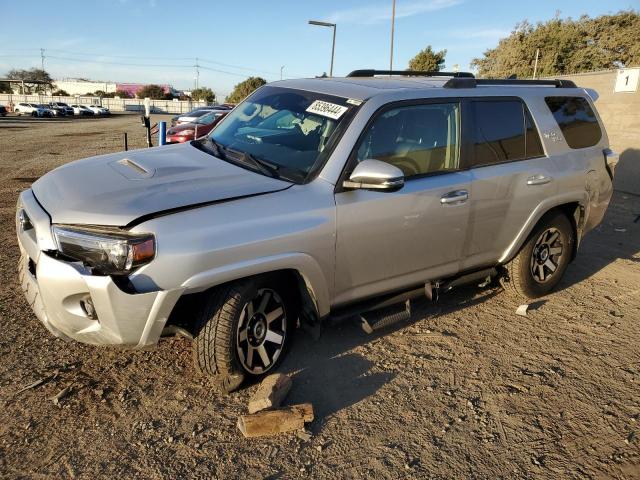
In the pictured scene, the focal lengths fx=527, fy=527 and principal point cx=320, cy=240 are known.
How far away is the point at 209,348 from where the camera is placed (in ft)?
9.91

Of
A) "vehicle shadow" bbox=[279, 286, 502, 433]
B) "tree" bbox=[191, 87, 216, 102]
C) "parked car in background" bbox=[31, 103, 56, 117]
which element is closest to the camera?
"vehicle shadow" bbox=[279, 286, 502, 433]

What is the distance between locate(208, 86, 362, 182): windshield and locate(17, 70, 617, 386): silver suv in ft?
0.05

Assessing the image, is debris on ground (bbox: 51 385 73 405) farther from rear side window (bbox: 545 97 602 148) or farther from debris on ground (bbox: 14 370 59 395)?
rear side window (bbox: 545 97 602 148)

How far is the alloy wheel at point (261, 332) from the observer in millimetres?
3135

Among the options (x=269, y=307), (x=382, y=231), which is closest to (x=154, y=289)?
(x=269, y=307)

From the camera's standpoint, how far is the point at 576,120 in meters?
4.94

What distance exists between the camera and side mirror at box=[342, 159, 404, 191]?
314 centimetres

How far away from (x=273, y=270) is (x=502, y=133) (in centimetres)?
240

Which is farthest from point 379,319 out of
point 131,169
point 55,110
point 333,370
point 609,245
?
point 55,110

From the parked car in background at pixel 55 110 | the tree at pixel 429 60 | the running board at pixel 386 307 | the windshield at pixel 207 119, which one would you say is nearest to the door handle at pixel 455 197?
the running board at pixel 386 307

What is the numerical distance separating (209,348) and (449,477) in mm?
1457

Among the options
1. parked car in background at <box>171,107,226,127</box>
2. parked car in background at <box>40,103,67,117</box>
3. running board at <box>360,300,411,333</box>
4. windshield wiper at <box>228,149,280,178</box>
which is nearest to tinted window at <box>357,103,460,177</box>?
windshield wiper at <box>228,149,280,178</box>

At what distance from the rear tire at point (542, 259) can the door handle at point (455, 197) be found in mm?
1136

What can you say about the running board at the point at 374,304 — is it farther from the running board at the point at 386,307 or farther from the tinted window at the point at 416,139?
the tinted window at the point at 416,139
